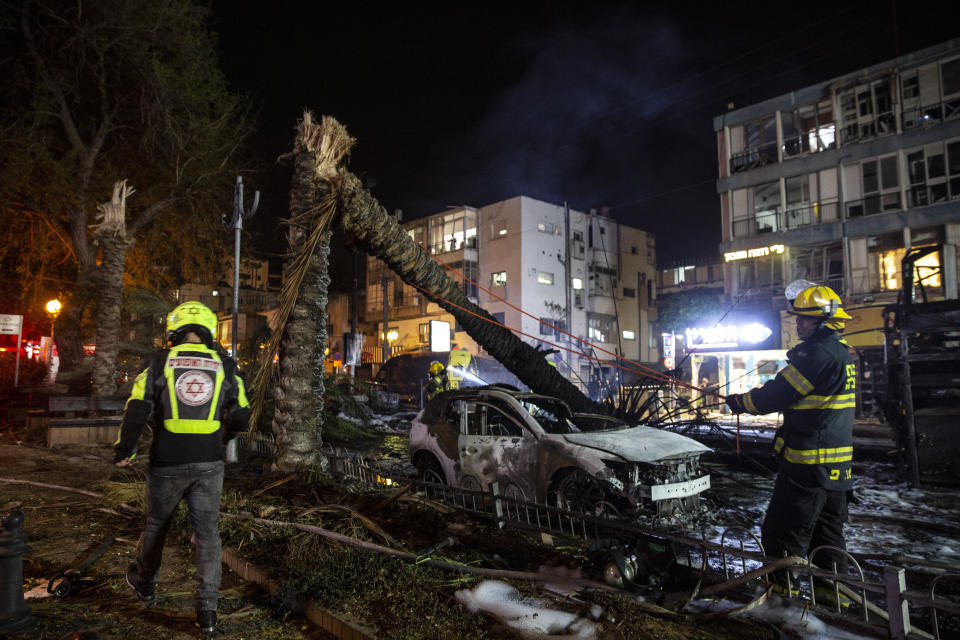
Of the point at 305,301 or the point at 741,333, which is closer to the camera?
the point at 305,301

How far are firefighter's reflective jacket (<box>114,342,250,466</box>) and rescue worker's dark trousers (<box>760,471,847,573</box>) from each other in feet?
13.2

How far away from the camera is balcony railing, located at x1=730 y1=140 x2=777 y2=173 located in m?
28.1

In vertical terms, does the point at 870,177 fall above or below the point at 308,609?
above

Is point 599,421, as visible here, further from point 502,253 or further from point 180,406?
point 502,253

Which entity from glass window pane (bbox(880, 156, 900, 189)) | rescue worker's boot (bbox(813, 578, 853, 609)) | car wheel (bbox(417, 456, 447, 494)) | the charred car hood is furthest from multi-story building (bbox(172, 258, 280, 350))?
rescue worker's boot (bbox(813, 578, 853, 609))

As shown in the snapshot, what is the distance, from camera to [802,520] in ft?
12.9

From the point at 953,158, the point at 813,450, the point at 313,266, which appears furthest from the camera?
the point at 953,158

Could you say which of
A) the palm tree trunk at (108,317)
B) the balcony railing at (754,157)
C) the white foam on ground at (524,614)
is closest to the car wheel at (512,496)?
the white foam on ground at (524,614)

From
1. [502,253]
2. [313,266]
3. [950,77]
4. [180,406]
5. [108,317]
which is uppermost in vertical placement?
[950,77]

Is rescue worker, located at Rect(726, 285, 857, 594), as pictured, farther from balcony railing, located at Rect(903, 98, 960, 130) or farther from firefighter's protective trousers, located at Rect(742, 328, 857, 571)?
balcony railing, located at Rect(903, 98, 960, 130)

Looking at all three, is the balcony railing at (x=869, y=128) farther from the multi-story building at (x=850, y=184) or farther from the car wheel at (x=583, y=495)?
the car wheel at (x=583, y=495)

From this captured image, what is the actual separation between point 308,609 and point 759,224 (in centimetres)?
2975

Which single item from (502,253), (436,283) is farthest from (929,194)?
(502,253)

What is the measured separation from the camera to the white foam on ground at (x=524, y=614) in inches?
128
